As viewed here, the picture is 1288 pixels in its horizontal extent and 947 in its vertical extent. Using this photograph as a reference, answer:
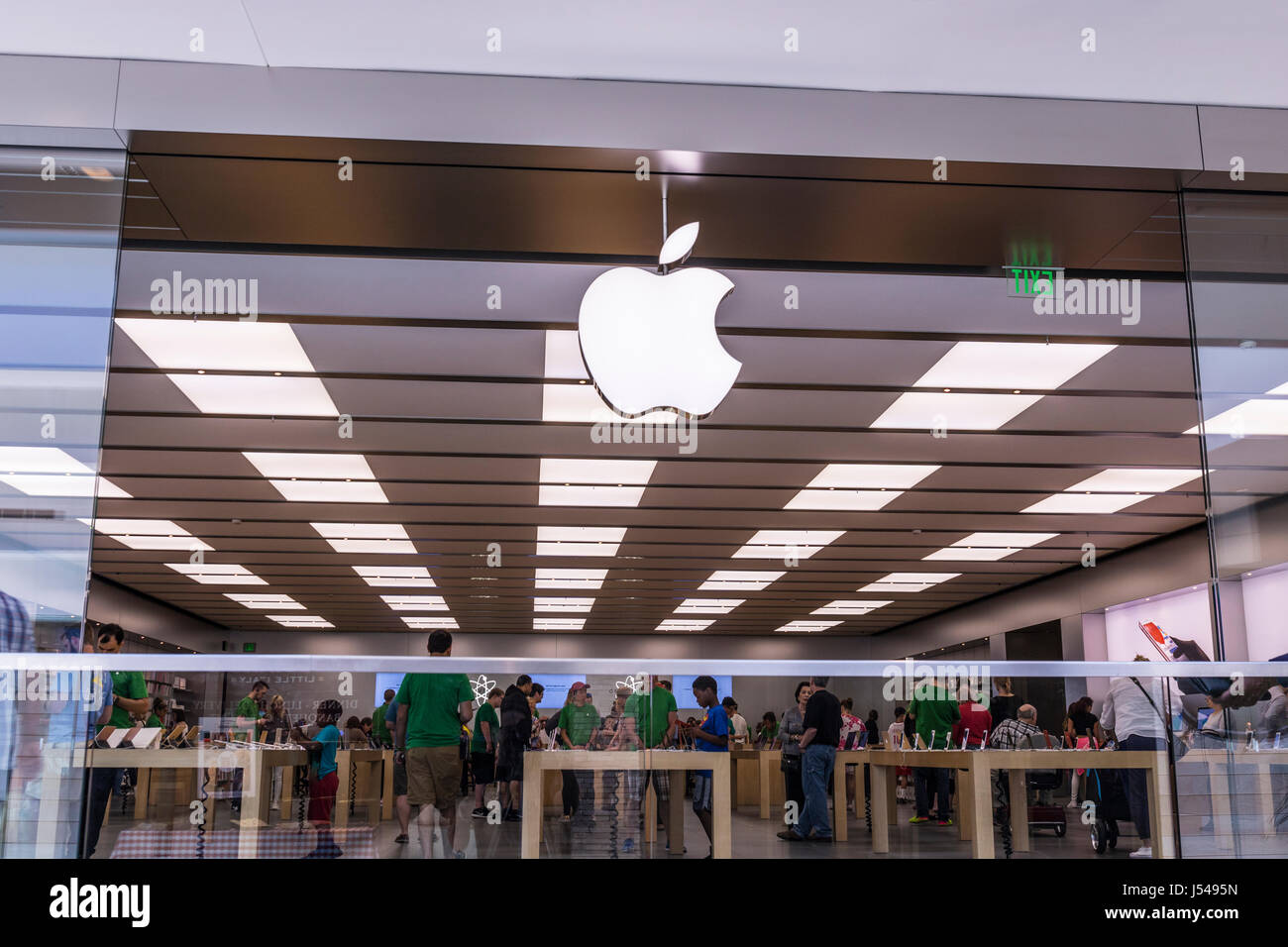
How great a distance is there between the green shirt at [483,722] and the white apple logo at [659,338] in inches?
57.1

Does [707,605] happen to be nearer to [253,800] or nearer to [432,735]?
[432,735]

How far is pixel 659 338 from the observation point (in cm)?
474

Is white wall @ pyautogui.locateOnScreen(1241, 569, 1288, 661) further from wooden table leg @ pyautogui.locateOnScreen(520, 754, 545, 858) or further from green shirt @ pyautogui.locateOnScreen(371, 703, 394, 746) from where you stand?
green shirt @ pyautogui.locateOnScreen(371, 703, 394, 746)

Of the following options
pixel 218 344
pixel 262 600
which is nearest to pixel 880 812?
pixel 218 344

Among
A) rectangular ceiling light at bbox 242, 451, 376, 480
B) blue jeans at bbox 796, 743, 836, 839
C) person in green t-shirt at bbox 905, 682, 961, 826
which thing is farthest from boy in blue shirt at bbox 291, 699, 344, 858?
rectangular ceiling light at bbox 242, 451, 376, 480

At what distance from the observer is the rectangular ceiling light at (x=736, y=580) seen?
16.6m

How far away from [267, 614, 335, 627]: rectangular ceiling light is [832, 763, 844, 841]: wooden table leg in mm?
18181

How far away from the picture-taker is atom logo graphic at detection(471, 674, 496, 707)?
3961 millimetres

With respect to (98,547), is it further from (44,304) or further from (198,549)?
(44,304)

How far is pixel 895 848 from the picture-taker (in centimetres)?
443

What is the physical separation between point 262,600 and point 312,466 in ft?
34.0

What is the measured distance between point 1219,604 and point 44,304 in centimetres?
512

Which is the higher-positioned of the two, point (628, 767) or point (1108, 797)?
point (628, 767)
